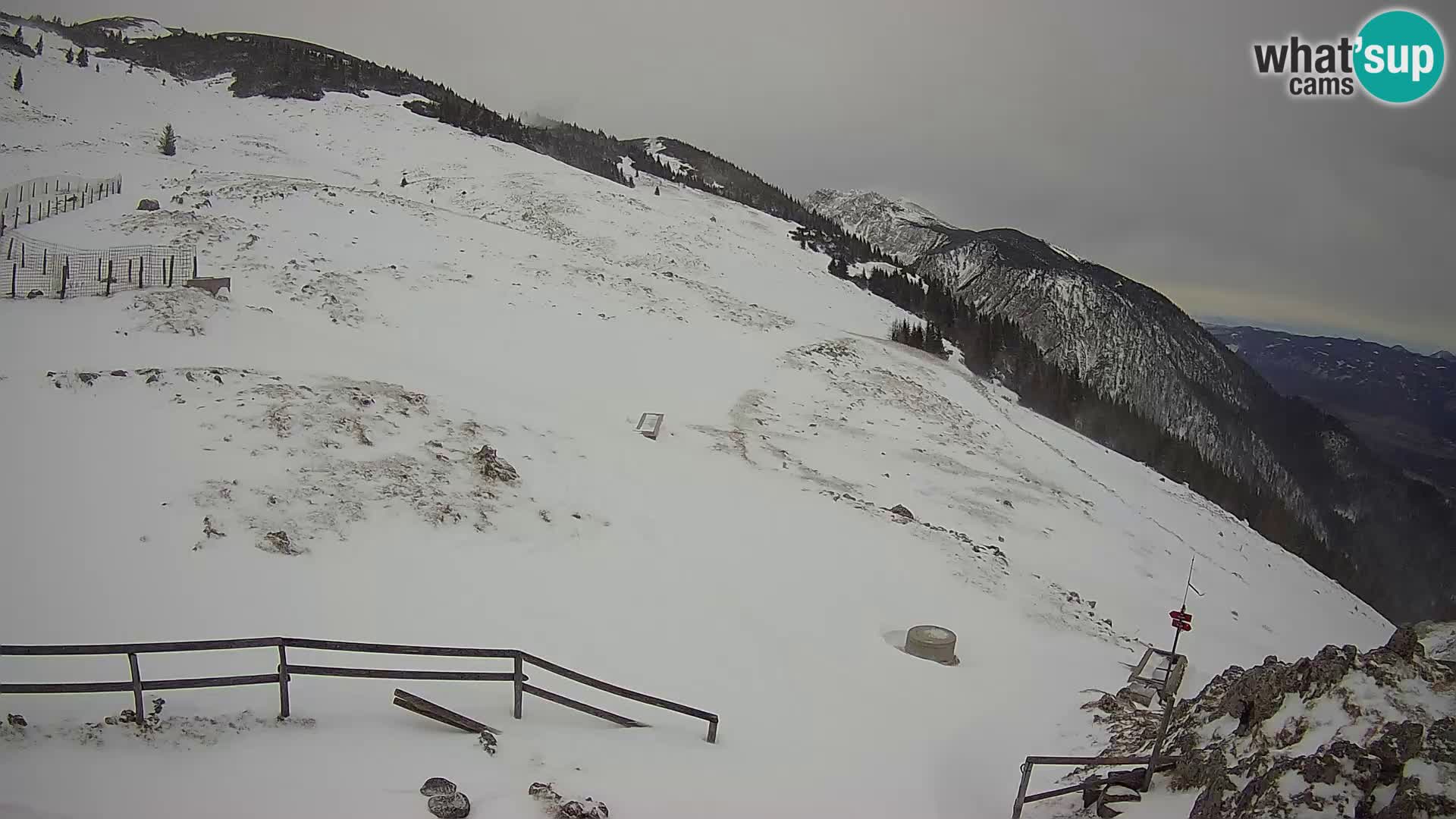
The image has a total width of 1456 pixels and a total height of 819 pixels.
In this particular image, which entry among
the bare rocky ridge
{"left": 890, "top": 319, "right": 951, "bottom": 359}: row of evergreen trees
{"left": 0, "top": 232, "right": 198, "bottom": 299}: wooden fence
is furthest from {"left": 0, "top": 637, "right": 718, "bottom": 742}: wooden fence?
{"left": 890, "top": 319, "right": 951, "bottom": 359}: row of evergreen trees

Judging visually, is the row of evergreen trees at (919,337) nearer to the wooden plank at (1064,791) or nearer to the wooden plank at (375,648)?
the wooden plank at (1064,791)

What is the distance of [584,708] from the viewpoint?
27.1ft

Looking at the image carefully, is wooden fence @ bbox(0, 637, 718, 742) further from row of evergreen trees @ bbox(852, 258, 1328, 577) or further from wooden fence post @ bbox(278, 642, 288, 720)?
row of evergreen trees @ bbox(852, 258, 1328, 577)

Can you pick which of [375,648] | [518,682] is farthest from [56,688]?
[518,682]

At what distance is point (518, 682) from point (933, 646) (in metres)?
8.76

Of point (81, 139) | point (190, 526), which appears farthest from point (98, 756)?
point (81, 139)

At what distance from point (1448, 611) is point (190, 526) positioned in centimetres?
9480

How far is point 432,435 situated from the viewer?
50.4ft

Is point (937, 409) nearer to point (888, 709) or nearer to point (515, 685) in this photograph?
point (888, 709)

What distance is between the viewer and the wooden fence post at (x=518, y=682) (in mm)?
7871

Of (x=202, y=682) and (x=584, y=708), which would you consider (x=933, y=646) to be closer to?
(x=584, y=708)

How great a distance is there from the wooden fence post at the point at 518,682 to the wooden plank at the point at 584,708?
0.17 ft

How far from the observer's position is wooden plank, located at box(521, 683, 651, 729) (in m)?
7.93

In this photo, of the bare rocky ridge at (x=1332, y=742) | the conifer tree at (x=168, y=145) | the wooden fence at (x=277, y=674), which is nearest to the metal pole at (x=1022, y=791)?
the bare rocky ridge at (x=1332, y=742)
